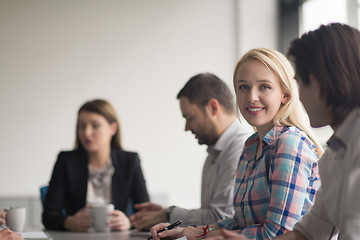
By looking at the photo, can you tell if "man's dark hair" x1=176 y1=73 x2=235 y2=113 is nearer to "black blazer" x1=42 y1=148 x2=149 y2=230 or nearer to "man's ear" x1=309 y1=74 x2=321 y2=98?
"black blazer" x1=42 y1=148 x2=149 y2=230

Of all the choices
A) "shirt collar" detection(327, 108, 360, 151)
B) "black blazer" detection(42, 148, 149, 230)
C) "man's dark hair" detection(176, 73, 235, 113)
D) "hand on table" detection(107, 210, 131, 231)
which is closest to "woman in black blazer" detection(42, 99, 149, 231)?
"black blazer" detection(42, 148, 149, 230)

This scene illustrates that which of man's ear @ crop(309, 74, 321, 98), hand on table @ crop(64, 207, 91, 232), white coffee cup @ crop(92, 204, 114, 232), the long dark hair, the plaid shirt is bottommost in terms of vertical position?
hand on table @ crop(64, 207, 91, 232)

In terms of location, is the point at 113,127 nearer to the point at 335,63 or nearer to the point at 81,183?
the point at 81,183

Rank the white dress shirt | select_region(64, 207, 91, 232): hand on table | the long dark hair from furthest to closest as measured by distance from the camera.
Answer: the long dark hair
select_region(64, 207, 91, 232): hand on table
the white dress shirt

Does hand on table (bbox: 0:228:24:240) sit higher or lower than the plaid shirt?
lower

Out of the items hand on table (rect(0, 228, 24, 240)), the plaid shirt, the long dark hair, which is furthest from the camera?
the long dark hair

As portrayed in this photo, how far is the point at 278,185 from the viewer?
162 centimetres

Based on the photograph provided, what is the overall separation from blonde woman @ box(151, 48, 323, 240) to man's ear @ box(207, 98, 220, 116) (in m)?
0.64

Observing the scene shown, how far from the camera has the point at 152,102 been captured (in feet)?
16.5

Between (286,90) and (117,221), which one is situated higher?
(286,90)

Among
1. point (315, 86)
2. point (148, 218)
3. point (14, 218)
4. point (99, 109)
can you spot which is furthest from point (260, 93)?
point (99, 109)

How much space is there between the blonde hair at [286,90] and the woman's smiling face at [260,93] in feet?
0.05

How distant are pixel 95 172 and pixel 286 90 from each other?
1.70m

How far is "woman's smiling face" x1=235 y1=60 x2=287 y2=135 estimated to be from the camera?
1821mm
